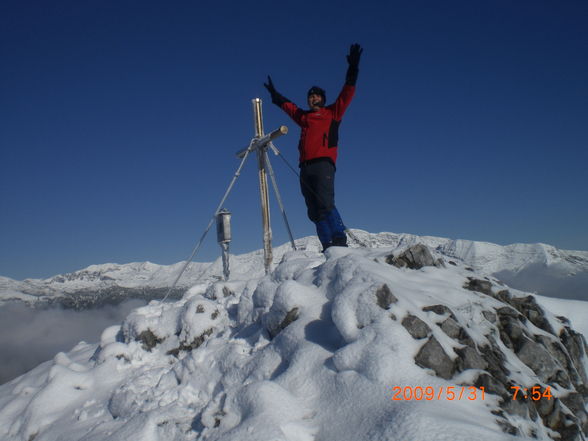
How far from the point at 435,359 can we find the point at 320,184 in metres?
4.11

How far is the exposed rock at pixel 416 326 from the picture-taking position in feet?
13.1

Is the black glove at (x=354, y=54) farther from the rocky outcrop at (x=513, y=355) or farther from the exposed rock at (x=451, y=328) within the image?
the exposed rock at (x=451, y=328)

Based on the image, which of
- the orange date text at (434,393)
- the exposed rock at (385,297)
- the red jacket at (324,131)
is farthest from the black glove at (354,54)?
the orange date text at (434,393)

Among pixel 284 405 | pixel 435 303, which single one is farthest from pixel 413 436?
pixel 435 303

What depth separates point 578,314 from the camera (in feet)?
22.0

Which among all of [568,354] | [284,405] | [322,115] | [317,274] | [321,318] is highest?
[322,115]

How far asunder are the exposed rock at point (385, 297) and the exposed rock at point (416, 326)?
248 mm

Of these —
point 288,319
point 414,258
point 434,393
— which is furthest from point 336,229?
point 434,393

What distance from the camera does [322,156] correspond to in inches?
280

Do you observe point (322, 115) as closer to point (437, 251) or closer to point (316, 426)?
point (437, 251)

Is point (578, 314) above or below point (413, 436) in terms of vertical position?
below

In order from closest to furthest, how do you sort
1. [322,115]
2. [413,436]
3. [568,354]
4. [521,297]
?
[413,436] < [568,354] < [521,297] < [322,115]

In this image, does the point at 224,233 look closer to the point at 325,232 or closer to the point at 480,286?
the point at 325,232

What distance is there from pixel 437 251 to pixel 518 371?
9.05 ft
